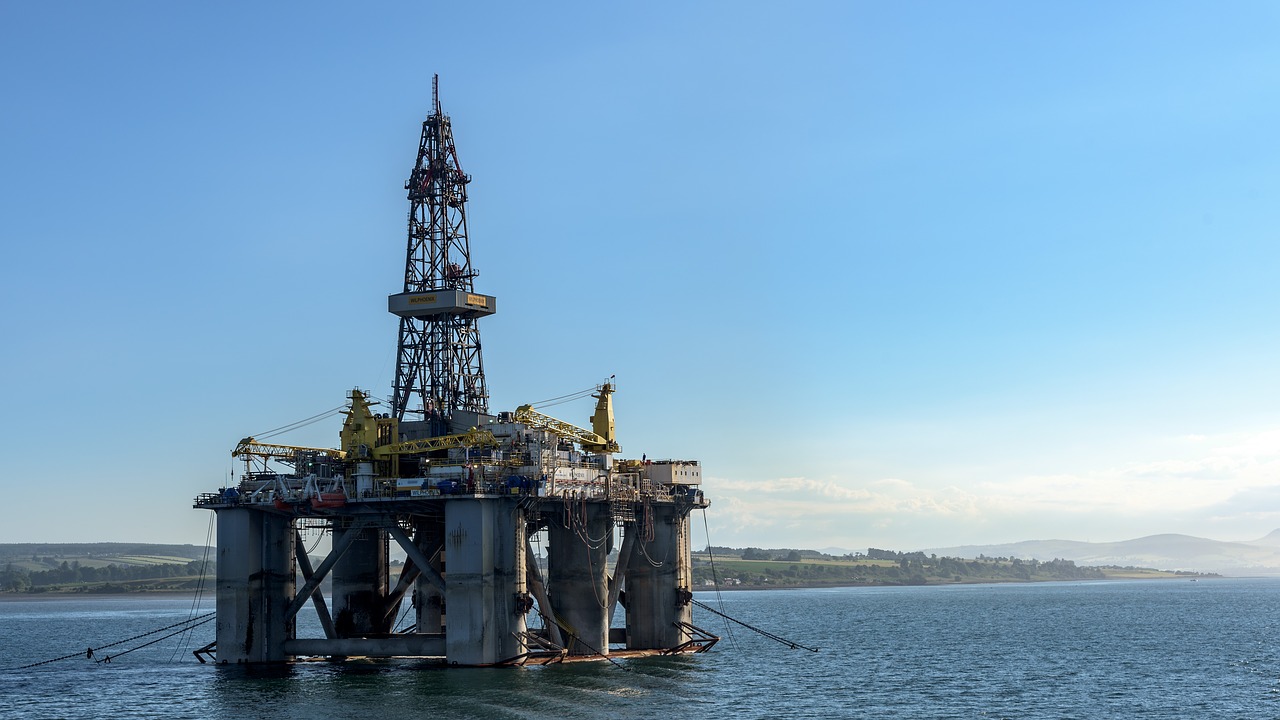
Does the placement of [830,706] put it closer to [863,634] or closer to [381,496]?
[381,496]

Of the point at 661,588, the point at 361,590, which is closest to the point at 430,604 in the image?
the point at 361,590

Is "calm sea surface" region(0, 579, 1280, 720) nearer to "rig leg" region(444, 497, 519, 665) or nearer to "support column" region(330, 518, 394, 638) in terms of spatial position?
"rig leg" region(444, 497, 519, 665)

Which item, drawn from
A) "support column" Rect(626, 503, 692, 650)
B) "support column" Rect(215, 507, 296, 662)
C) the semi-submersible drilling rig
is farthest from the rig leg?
"support column" Rect(626, 503, 692, 650)

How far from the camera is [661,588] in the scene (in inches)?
2763

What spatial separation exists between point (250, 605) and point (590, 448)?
18666 mm

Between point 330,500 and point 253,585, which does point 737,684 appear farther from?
point 253,585

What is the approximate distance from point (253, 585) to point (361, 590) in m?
7.69

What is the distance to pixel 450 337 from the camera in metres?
74.8

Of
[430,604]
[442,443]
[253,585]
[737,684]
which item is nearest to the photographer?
[737,684]

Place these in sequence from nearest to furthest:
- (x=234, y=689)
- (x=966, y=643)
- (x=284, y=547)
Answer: (x=234, y=689) < (x=284, y=547) < (x=966, y=643)

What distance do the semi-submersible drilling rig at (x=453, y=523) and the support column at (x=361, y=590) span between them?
0.10 metres

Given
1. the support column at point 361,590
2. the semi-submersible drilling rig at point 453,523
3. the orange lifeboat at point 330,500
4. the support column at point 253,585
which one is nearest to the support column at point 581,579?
the semi-submersible drilling rig at point 453,523

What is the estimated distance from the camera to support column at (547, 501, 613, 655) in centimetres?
6475

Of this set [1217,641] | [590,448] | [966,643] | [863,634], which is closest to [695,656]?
[590,448]
